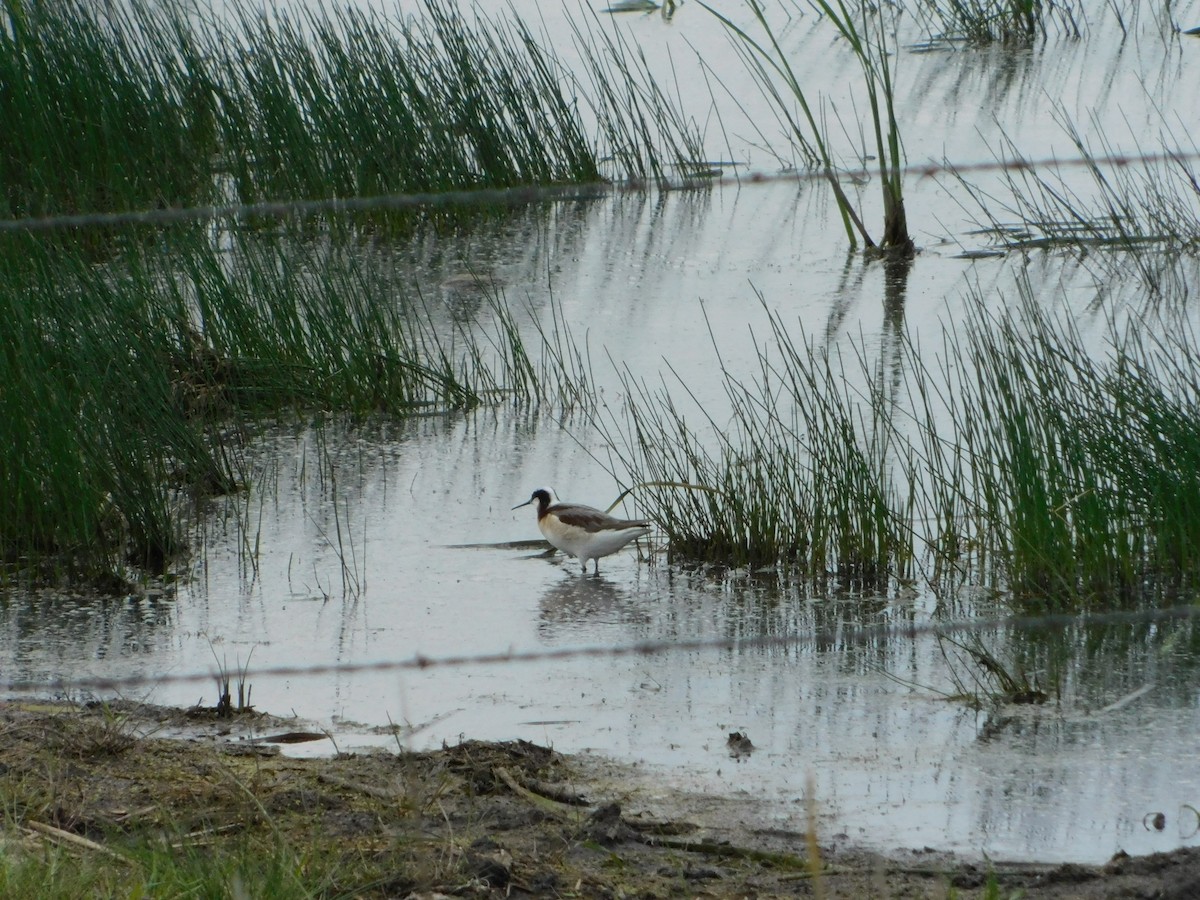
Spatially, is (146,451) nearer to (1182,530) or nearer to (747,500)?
(747,500)

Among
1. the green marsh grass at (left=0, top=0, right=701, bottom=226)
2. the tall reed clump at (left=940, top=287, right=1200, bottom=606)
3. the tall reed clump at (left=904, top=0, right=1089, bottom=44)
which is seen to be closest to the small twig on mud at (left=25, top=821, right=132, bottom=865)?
the tall reed clump at (left=940, top=287, right=1200, bottom=606)

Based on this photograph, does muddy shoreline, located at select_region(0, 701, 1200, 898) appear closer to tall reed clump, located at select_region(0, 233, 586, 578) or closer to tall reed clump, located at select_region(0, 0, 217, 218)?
tall reed clump, located at select_region(0, 233, 586, 578)

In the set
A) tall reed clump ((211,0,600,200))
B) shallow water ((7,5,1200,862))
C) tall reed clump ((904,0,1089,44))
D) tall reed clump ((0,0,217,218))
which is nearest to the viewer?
shallow water ((7,5,1200,862))

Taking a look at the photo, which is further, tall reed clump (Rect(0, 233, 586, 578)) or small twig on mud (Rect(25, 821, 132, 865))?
tall reed clump (Rect(0, 233, 586, 578))

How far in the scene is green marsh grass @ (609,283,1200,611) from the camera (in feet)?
13.4

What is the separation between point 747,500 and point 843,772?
5.11 ft

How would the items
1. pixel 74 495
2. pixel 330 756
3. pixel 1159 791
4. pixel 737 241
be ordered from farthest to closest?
pixel 737 241 → pixel 74 495 → pixel 330 756 → pixel 1159 791

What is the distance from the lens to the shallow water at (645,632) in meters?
3.17

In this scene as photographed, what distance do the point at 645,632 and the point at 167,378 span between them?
2199 millimetres

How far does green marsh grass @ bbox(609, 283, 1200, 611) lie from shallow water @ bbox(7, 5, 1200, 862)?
0.15 m

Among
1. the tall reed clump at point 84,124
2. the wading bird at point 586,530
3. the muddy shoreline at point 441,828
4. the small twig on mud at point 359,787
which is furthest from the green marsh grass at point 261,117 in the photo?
the small twig on mud at point 359,787

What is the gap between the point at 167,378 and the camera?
5.55 meters

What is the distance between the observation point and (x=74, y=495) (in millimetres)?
4602

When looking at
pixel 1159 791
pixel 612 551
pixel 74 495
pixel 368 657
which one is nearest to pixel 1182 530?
pixel 1159 791
